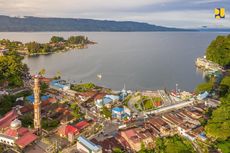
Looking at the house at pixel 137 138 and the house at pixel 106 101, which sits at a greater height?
the house at pixel 106 101

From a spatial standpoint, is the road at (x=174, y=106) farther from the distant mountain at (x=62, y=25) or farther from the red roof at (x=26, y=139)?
the distant mountain at (x=62, y=25)

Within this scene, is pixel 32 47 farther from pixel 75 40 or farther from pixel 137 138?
pixel 137 138

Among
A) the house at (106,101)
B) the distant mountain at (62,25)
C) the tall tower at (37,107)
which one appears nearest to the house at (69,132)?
the tall tower at (37,107)

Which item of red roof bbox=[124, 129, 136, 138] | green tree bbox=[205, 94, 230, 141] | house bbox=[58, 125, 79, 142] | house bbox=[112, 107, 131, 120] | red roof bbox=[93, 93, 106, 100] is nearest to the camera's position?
green tree bbox=[205, 94, 230, 141]

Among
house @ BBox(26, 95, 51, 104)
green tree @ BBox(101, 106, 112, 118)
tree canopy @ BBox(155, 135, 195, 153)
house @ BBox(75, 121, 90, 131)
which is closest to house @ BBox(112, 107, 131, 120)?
green tree @ BBox(101, 106, 112, 118)

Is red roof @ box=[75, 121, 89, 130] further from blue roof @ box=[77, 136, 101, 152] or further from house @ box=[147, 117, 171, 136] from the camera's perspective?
house @ box=[147, 117, 171, 136]

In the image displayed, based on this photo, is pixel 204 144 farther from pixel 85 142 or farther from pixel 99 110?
pixel 99 110

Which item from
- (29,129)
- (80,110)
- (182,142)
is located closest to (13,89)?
(80,110)
